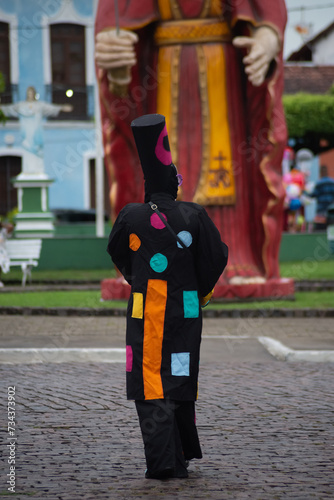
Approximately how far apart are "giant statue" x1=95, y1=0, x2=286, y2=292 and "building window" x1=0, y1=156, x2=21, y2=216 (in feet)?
69.2

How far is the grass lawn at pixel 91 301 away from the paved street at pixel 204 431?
328 centimetres

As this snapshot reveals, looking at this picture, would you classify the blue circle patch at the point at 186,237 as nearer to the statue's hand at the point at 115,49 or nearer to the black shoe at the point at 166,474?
the black shoe at the point at 166,474

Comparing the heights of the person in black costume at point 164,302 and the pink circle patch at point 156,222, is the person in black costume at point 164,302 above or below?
below

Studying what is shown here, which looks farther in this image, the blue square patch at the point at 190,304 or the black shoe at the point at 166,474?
the blue square patch at the point at 190,304

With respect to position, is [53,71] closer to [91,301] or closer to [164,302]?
[91,301]

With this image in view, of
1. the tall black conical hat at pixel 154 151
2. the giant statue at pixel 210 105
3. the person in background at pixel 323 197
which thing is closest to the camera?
the tall black conical hat at pixel 154 151

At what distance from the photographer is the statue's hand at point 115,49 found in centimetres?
1209

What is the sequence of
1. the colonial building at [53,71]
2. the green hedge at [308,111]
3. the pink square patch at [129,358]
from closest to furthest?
the pink square patch at [129,358] < the colonial building at [53,71] < the green hedge at [308,111]

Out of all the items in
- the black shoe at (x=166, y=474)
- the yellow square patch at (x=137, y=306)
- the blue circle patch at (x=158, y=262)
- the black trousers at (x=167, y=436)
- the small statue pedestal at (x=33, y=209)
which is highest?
the blue circle patch at (x=158, y=262)

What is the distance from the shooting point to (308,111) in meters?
39.6

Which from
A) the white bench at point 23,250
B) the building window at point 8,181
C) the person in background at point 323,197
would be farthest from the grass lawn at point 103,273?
the building window at point 8,181

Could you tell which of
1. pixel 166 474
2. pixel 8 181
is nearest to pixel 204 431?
pixel 166 474

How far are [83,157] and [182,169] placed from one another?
21114mm

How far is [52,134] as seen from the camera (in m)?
32.9
